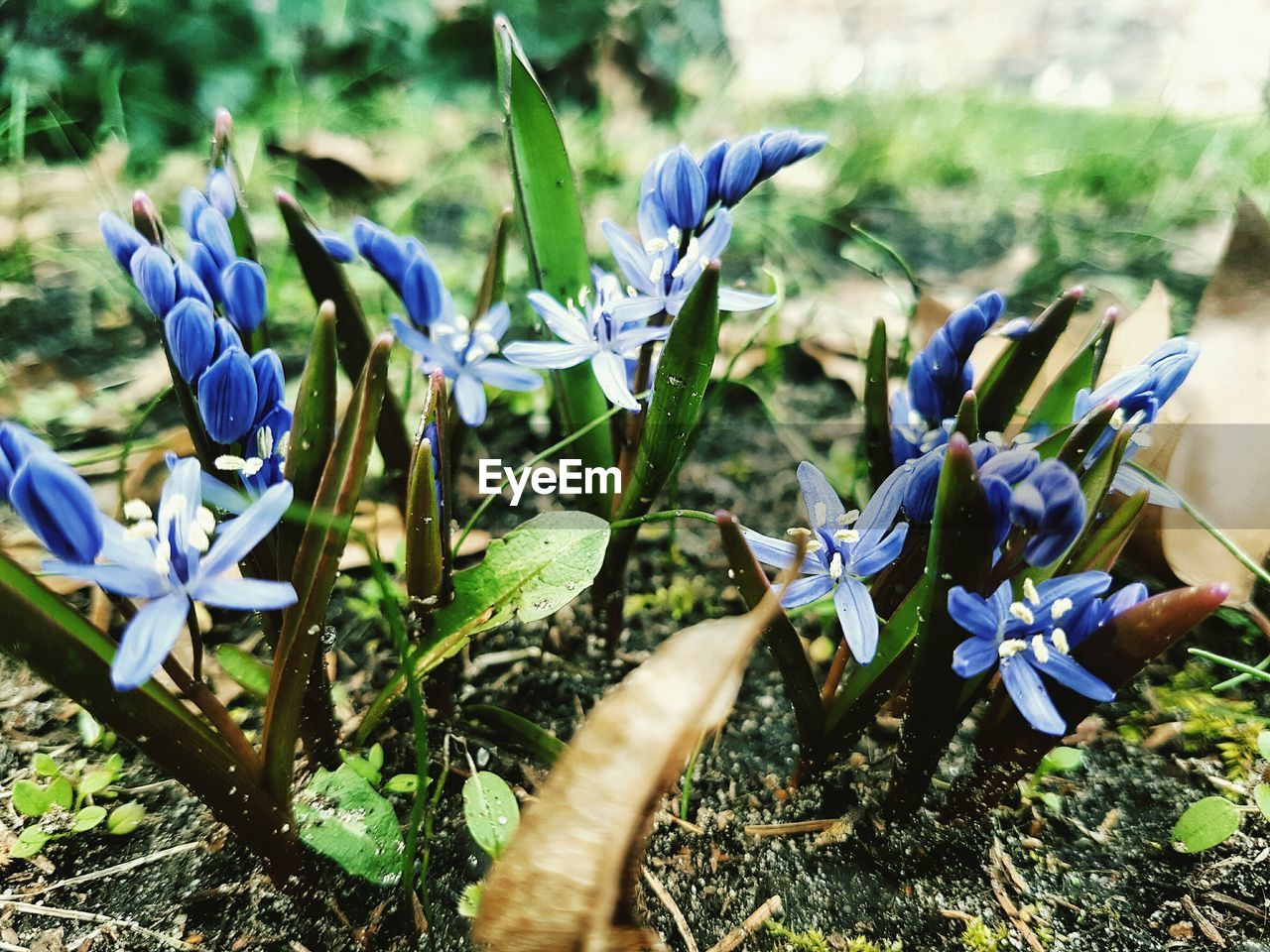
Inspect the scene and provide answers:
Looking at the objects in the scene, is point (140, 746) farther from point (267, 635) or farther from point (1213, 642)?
point (1213, 642)

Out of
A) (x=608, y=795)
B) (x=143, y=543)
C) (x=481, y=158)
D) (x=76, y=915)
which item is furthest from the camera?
(x=481, y=158)

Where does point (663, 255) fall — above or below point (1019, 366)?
above

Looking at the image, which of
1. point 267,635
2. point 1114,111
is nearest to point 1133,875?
point 267,635

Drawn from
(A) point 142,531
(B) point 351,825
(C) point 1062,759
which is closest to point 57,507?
(A) point 142,531

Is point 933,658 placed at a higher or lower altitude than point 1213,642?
higher

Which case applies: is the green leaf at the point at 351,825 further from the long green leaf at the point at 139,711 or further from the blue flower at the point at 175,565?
the blue flower at the point at 175,565

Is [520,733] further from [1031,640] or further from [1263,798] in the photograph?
[1263,798]
